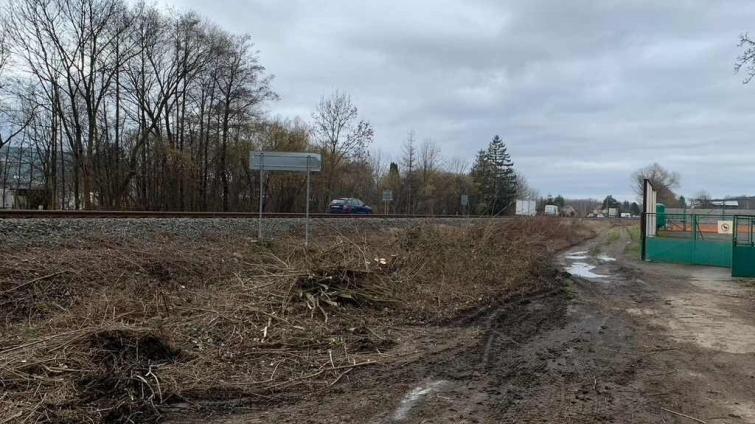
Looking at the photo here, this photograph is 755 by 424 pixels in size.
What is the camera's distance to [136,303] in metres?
8.77

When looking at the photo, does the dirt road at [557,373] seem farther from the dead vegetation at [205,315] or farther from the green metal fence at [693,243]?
the green metal fence at [693,243]

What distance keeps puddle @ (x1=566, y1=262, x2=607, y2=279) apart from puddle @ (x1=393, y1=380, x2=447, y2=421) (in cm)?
1342

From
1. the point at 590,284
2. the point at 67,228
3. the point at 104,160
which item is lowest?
the point at 590,284

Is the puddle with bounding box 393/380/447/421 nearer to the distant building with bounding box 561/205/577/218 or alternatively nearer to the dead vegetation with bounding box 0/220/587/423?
the dead vegetation with bounding box 0/220/587/423

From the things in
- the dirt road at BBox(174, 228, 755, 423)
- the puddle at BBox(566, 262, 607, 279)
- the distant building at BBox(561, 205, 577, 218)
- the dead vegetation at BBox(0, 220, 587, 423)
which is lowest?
the puddle at BBox(566, 262, 607, 279)

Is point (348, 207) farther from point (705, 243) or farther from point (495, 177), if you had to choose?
point (495, 177)

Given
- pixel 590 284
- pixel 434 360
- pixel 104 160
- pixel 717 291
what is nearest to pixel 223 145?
pixel 104 160

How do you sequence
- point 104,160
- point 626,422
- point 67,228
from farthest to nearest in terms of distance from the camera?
point 104,160, point 67,228, point 626,422

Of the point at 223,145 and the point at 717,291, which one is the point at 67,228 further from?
the point at 223,145

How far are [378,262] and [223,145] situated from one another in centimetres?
3286

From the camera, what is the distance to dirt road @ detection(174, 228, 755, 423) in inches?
208

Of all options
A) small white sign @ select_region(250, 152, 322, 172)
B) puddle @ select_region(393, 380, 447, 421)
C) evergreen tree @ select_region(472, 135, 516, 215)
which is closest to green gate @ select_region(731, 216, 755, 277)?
small white sign @ select_region(250, 152, 322, 172)

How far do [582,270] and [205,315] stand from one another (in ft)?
51.3

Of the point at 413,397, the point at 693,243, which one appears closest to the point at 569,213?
the point at 693,243
